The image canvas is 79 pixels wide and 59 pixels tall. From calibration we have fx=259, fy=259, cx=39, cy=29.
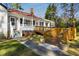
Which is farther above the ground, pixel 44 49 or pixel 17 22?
pixel 17 22

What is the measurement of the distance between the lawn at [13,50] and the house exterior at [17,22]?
10 cm

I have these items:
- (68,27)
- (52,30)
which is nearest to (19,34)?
(52,30)

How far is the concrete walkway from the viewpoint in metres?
2.94

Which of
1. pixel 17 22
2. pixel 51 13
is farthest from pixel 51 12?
pixel 17 22

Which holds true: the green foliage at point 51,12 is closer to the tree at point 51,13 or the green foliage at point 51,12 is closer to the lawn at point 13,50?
the tree at point 51,13

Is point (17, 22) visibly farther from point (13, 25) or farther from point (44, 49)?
point (44, 49)

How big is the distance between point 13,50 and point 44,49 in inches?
13.9

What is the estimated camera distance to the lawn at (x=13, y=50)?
115 inches

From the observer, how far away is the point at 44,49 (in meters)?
2.97

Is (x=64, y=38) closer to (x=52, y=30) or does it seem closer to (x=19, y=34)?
(x=52, y=30)

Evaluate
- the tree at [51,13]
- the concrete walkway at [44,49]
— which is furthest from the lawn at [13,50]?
the tree at [51,13]

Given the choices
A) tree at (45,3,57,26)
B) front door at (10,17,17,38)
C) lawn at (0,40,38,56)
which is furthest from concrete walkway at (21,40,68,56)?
tree at (45,3,57,26)

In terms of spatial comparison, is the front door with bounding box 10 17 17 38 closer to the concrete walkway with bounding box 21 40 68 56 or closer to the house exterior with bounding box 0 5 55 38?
the house exterior with bounding box 0 5 55 38

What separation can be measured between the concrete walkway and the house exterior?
150 millimetres
